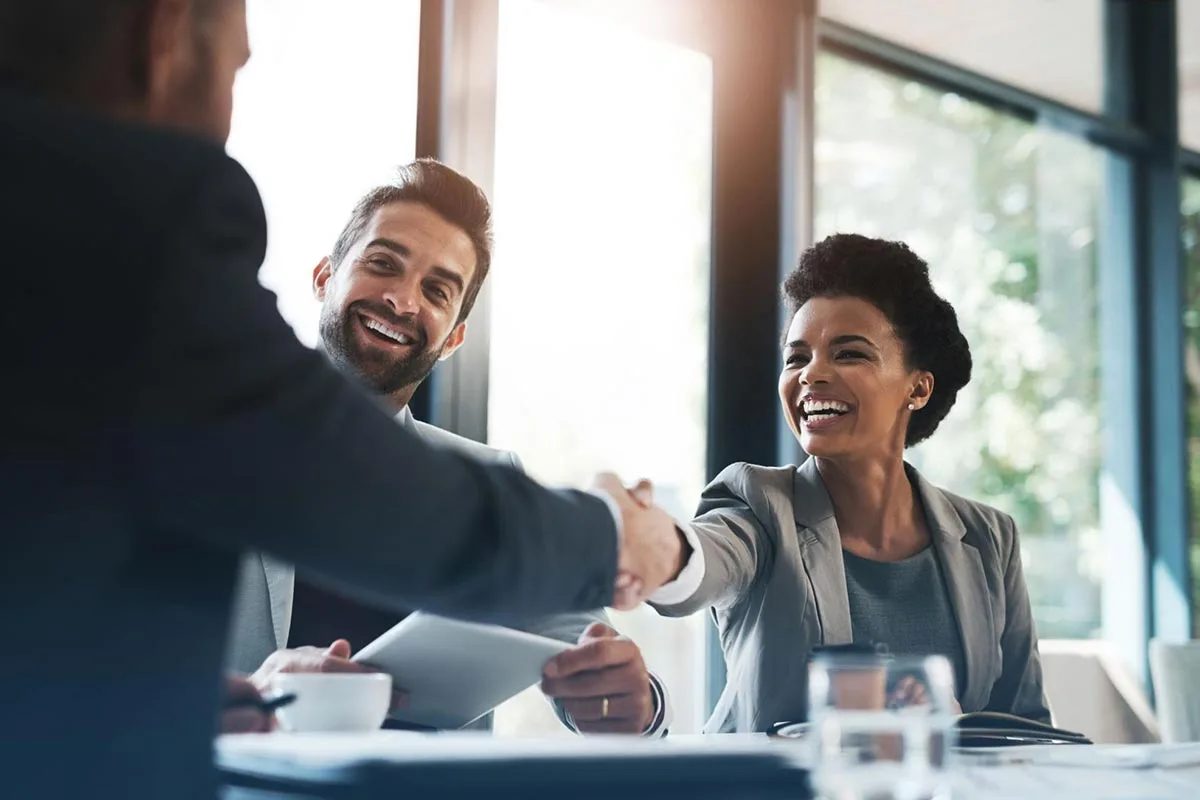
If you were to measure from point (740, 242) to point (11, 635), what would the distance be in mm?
3123

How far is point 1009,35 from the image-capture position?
4445 millimetres

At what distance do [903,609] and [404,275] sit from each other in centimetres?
114

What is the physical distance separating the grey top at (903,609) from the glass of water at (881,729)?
4.46 ft

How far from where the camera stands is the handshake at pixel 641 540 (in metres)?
1.20

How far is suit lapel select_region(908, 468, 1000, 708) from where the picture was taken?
90.9 inches

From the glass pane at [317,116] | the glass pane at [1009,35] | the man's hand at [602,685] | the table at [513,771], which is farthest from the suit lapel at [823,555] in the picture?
the glass pane at [1009,35]

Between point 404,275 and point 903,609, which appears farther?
point 404,275

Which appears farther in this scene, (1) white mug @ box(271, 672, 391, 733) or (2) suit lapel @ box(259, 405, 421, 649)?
(2) suit lapel @ box(259, 405, 421, 649)

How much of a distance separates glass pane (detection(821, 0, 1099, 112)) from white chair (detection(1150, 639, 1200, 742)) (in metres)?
2.16

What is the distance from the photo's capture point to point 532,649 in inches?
55.4

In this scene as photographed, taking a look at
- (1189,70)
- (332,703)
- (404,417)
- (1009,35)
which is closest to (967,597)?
(404,417)

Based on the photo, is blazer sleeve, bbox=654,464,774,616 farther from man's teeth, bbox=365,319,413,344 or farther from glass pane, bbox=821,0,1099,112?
glass pane, bbox=821,0,1099,112

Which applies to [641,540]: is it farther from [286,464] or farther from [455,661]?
[286,464]

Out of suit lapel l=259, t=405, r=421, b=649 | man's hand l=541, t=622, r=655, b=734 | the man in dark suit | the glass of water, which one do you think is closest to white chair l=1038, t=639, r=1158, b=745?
man's hand l=541, t=622, r=655, b=734
